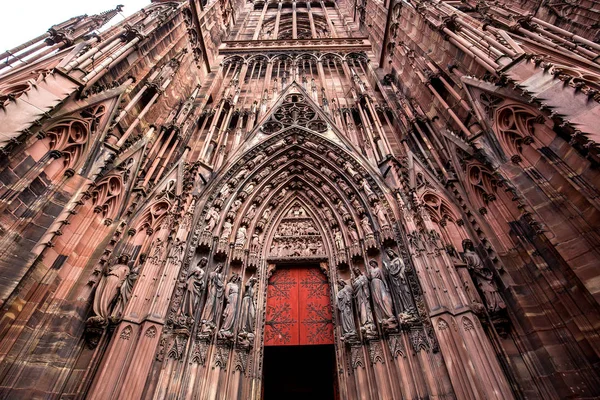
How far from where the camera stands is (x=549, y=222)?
15.5 ft

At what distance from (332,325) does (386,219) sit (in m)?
2.76

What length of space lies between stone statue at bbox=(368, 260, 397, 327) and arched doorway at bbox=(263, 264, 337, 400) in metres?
1.36

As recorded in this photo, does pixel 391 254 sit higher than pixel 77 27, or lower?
lower

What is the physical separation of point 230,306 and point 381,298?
3.15 meters

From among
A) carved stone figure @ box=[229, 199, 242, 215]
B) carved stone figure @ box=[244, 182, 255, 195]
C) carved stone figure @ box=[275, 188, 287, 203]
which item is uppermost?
carved stone figure @ box=[275, 188, 287, 203]

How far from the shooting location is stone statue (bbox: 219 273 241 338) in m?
5.89

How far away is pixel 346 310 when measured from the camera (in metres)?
6.26

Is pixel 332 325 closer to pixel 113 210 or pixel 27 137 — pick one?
pixel 113 210

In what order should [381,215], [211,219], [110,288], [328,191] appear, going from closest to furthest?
1. [110,288]
2. [381,215]
3. [211,219]
4. [328,191]

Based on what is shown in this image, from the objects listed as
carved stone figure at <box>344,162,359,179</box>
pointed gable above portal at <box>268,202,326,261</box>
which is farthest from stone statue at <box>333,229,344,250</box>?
carved stone figure at <box>344,162,359,179</box>

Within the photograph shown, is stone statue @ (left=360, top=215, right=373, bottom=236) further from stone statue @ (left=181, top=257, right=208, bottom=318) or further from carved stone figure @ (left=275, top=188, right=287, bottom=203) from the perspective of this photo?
stone statue @ (left=181, top=257, right=208, bottom=318)

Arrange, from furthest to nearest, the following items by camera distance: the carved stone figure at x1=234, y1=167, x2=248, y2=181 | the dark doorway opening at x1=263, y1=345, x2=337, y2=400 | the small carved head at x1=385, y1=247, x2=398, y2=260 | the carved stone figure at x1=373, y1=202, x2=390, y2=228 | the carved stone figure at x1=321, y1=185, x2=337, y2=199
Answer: the carved stone figure at x1=321, y1=185, x2=337, y2=199, the carved stone figure at x1=234, y1=167, x2=248, y2=181, the dark doorway opening at x1=263, y1=345, x2=337, y2=400, the carved stone figure at x1=373, y1=202, x2=390, y2=228, the small carved head at x1=385, y1=247, x2=398, y2=260

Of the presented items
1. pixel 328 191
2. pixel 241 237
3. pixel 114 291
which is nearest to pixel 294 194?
pixel 328 191

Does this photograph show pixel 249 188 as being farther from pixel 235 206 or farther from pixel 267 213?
pixel 267 213
